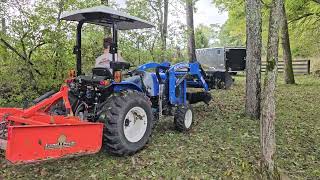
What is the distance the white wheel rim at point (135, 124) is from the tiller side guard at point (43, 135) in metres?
0.70

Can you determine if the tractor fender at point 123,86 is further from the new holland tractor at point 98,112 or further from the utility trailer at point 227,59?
the utility trailer at point 227,59

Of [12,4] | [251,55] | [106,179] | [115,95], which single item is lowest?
[106,179]

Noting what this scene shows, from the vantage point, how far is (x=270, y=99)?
471 centimetres

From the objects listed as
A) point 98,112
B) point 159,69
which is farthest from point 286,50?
point 98,112

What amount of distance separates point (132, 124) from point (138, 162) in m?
0.72

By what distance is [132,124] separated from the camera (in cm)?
591

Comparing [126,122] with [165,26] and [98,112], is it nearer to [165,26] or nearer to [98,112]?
[98,112]

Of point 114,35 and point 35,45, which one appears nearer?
point 114,35

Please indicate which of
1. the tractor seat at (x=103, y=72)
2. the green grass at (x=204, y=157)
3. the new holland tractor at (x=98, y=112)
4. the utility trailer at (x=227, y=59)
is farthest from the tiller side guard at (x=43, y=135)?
the utility trailer at (x=227, y=59)

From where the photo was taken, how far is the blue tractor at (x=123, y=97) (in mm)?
5418

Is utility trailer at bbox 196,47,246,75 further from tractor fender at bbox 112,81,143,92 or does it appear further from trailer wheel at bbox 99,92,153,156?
trailer wheel at bbox 99,92,153,156

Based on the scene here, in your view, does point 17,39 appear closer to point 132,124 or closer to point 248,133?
point 132,124

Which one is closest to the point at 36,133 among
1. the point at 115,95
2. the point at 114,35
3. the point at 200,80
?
the point at 115,95

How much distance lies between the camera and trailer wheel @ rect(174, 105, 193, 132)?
7109mm
